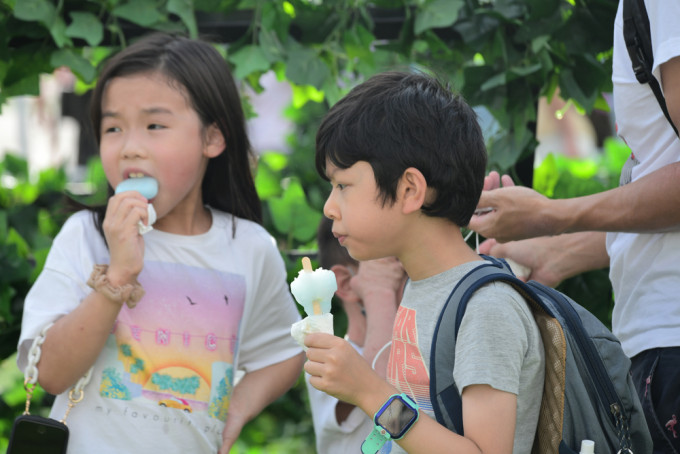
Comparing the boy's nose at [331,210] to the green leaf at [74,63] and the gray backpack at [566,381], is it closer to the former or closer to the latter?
the gray backpack at [566,381]

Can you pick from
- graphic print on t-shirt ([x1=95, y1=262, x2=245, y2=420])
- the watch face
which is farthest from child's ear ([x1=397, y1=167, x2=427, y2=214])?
graphic print on t-shirt ([x1=95, y1=262, x2=245, y2=420])

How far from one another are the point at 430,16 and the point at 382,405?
64.1 inches

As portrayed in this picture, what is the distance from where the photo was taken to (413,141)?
169 centimetres

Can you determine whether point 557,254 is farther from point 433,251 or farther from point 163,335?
point 163,335

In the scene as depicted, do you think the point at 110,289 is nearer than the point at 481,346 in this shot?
No

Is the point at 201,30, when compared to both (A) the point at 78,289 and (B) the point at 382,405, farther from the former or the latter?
(B) the point at 382,405

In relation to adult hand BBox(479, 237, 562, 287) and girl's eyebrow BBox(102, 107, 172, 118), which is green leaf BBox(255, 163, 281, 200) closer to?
girl's eyebrow BBox(102, 107, 172, 118)

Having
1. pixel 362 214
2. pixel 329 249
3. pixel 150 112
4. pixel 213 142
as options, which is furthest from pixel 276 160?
pixel 362 214

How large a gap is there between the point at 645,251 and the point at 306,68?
1.41 m

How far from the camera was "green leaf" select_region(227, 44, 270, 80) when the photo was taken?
2.87 metres

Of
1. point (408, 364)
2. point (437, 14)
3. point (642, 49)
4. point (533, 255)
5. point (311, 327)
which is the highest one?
point (642, 49)

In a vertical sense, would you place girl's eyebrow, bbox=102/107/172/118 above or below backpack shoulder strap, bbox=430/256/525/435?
above

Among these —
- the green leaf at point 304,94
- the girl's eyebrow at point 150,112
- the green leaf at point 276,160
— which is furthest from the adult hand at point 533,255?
the green leaf at point 276,160

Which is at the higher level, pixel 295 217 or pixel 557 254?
pixel 557 254
